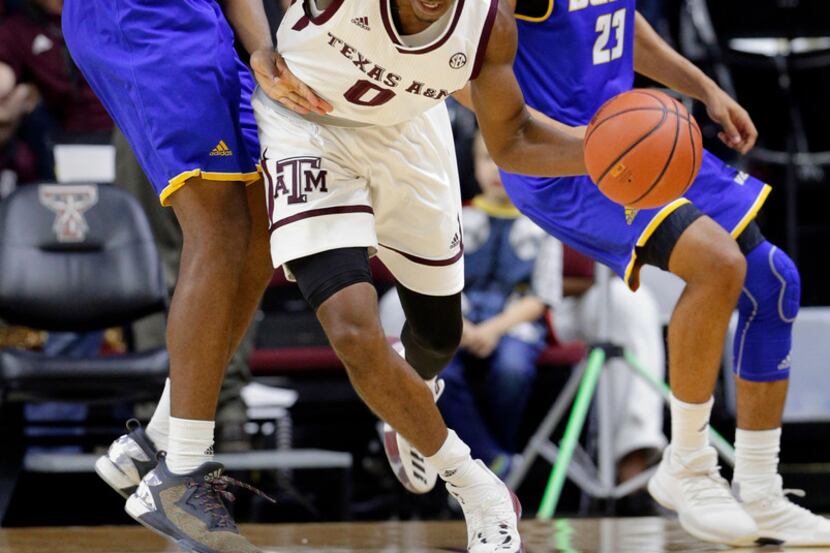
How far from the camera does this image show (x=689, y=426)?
377 centimetres

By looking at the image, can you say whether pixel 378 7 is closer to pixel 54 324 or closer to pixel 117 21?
pixel 117 21

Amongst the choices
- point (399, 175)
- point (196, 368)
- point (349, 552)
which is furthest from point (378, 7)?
point (349, 552)

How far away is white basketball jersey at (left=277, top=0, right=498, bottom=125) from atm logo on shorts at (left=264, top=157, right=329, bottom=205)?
162 millimetres

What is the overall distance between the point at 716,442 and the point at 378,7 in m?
2.97

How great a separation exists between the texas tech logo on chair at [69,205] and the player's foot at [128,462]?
2.22 meters

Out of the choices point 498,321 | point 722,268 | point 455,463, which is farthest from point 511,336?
point 455,463

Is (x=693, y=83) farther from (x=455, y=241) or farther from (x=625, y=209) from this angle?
(x=455, y=241)

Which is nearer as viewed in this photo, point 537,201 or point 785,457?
point 537,201

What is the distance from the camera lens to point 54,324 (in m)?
5.28

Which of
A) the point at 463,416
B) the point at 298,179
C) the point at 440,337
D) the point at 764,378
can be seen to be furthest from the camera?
the point at 463,416

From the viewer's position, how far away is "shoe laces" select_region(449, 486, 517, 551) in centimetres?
326

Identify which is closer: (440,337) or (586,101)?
(440,337)

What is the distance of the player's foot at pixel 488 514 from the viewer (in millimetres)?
3250

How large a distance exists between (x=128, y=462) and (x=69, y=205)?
230cm
